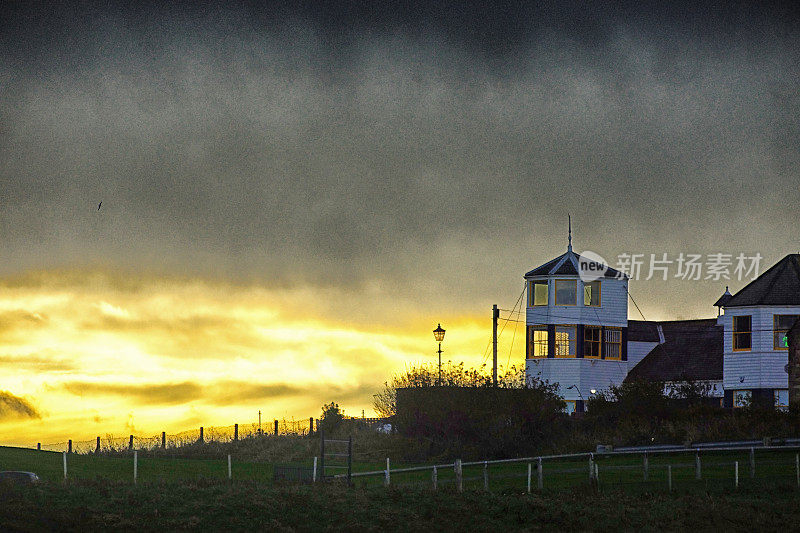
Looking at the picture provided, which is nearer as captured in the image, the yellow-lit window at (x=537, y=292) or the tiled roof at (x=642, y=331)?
the yellow-lit window at (x=537, y=292)

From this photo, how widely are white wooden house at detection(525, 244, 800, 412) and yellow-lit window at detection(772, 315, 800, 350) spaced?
0.17 feet

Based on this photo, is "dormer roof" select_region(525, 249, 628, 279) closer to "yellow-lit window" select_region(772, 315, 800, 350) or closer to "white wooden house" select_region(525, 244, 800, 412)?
"white wooden house" select_region(525, 244, 800, 412)

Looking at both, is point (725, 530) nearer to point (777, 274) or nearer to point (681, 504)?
point (681, 504)

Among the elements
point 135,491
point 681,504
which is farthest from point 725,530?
point 135,491

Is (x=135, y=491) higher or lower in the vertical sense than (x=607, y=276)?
lower

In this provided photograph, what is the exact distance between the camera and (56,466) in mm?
44375

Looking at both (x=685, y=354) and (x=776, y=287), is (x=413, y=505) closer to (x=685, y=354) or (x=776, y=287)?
(x=776, y=287)

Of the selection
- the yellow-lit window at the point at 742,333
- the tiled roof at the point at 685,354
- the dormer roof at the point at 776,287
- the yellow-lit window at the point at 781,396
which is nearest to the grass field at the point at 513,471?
the yellow-lit window at the point at 781,396

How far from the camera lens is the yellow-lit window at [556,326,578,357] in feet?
214

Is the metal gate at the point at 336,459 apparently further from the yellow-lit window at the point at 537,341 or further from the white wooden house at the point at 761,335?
the white wooden house at the point at 761,335

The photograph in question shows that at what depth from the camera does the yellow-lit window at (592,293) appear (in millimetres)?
66250

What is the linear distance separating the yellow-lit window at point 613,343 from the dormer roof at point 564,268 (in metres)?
3.31

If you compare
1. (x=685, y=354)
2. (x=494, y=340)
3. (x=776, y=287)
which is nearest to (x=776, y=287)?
(x=776, y=287)

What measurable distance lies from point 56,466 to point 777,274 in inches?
1534
